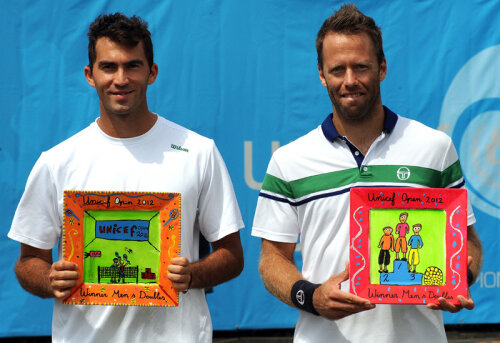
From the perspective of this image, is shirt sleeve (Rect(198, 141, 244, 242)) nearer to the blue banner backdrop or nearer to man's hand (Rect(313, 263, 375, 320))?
man's hand (Rect(313, 263, 375, 320))

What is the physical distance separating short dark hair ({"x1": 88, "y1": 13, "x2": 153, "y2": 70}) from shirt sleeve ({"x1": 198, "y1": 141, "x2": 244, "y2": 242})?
49 centimetres

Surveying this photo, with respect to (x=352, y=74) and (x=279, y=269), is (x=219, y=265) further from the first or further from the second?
(x=352, y=74)

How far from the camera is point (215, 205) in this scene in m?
2.72

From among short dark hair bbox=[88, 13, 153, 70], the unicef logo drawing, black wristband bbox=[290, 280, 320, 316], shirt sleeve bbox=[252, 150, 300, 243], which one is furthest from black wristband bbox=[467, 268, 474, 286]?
the unicef logo drawing

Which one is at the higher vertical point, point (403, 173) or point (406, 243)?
point (403, 173)

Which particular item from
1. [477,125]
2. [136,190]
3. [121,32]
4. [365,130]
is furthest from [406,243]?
[477,125]

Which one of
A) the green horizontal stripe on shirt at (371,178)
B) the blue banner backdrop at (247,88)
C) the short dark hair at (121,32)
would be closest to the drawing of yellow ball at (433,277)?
the green horizontal stripe on shirt at (371,178)

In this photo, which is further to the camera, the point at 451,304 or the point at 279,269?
the point at 279,269

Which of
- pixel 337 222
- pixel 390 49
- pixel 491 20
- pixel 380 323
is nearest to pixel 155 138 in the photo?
pixel 337 222

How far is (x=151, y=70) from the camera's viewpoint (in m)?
2.81

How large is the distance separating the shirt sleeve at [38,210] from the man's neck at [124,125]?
27cm

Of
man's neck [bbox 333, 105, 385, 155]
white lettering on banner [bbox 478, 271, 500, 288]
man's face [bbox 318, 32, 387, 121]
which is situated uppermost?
man's face [bbox 318, 32, 387, 121]

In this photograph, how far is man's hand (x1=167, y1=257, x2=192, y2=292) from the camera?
248 centimetres

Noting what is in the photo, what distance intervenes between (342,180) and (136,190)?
0.76 metres
